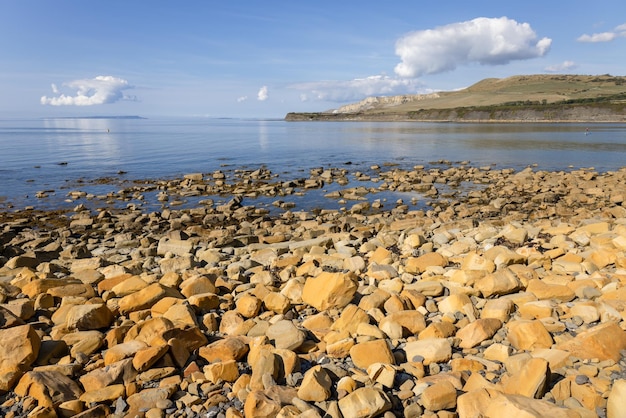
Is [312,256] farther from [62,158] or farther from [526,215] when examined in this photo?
[62,158]

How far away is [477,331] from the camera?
6.26m

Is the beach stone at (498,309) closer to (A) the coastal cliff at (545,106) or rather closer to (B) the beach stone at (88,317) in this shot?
(B) the beach stone at (88,317)

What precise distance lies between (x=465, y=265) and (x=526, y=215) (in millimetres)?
10356

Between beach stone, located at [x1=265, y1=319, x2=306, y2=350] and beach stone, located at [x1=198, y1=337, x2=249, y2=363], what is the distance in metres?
0.48

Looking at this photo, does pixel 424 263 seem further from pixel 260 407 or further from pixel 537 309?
pixel 260 407

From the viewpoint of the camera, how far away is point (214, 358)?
605 cm

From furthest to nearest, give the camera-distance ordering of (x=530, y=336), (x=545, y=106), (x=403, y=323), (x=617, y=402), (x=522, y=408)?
(x=545, y=106), (x=403, y=323), (x=530, y=336), (x=617, y=402), (x=522, y=408)

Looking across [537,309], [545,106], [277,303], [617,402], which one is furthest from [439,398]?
[545,106]

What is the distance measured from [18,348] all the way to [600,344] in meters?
7.92

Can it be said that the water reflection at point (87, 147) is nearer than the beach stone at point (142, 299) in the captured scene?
No

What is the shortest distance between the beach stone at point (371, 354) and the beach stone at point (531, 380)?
1491 millimetres

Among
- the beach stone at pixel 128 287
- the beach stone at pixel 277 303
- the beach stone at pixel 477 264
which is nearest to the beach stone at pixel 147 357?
the beach stone at pixel 277 303

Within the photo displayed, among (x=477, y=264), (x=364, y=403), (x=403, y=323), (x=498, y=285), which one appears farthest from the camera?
(x=477, y=264)

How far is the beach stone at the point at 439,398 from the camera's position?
4.85 metres
